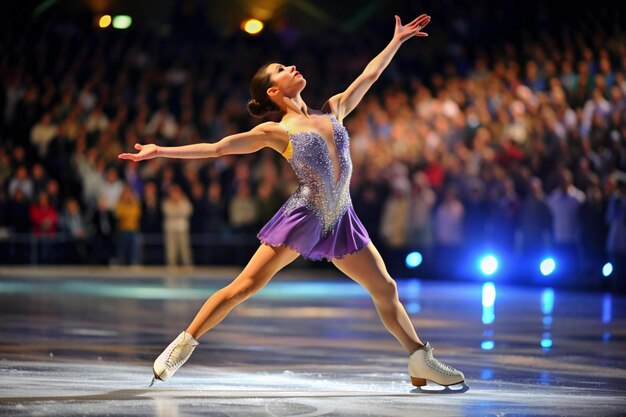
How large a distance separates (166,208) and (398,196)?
4.55m

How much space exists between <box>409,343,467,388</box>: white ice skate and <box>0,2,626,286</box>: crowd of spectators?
10476mm

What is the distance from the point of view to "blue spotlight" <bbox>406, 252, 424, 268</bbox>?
2155cm

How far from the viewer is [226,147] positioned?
6.74 meters

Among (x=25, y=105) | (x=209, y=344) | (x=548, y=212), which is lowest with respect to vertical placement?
(x=209, y=344)

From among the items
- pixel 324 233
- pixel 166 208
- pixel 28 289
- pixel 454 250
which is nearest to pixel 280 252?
pixel 324 233

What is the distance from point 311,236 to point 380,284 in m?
0.48

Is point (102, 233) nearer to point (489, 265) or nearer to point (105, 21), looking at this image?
point (105, 21)

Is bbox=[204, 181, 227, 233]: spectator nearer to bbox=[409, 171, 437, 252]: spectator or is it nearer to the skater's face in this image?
bbox=[409, 171, 437, 252]: spectator

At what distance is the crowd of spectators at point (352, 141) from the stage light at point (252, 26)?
0.66 meters

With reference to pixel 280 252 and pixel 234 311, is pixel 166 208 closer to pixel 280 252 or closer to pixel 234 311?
pixel 234 311

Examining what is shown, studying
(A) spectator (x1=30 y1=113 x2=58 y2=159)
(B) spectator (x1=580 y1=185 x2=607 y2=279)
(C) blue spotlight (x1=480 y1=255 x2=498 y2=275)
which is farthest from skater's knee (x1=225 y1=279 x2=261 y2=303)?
(A) spectator (x1=30 y1=113 x2=58 y2=159)

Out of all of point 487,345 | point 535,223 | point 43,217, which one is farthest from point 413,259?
point 487,345

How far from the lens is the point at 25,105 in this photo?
24016mm

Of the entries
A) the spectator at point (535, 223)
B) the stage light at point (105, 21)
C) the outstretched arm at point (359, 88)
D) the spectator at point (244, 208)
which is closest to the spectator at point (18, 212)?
the spectator at point (244, 208)
